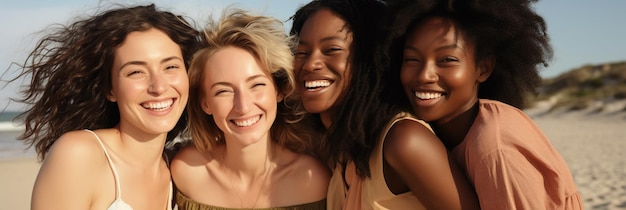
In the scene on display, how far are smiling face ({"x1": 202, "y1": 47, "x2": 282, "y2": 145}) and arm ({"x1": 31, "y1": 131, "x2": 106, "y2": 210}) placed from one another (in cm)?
82

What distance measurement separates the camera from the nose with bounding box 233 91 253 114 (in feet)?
12.7

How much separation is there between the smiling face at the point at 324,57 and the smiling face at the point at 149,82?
798 mm

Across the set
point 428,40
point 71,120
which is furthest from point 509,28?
point 71,120

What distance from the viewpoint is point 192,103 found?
4.30 m

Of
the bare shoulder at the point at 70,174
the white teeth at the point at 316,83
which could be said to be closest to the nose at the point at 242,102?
the white teeth at the point at 316,83

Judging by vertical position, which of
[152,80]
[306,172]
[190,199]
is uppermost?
[152,80]

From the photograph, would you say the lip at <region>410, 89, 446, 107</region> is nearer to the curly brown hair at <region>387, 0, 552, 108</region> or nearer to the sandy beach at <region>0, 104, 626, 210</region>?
the curly brown hair at <region>387, 0, 552, 108</region>

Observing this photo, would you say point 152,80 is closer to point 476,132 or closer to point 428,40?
point 428,40

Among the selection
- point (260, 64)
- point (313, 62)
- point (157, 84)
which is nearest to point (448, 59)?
point (313, 62)

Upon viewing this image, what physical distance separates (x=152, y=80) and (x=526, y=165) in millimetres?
2207

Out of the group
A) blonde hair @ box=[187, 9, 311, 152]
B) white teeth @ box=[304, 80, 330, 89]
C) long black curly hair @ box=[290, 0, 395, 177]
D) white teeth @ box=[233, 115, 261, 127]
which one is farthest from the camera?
blonde hair @ box=[187, 9, 311, 152]

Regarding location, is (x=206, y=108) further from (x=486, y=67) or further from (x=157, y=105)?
(x=486, y=67)

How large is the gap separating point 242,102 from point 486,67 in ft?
4.90

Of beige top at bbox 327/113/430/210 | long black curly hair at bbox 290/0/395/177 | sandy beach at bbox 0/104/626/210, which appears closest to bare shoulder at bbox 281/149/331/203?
long black curly hair at bbox 290/0/395/177
